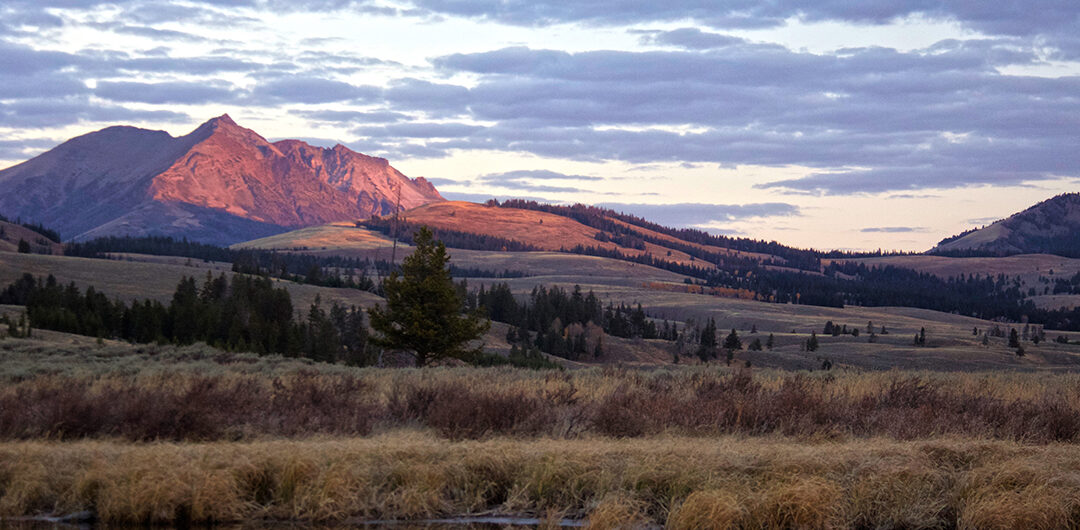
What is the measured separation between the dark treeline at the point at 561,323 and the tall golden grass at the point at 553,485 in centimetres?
6126

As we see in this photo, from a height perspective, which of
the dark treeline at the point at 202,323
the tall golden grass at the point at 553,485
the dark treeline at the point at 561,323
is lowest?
the dark treeline at the point at 561,323

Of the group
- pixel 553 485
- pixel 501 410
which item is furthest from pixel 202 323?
pixel 553 485

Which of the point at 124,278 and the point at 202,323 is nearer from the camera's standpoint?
the point at 202,323

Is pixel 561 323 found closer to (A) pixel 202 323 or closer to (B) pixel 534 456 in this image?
(A) pixel 202 323

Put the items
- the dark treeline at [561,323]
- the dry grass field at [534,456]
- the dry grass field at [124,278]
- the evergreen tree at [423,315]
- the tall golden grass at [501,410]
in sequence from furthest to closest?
the dry grass field at [124,278] < the dark treeline at [561,323] < the evergreen tree at [423,315] < the tall golden grass at [501,410] < the dry grass field at [534,456]

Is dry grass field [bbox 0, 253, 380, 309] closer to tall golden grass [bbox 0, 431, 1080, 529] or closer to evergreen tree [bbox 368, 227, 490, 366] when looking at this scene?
evergreen tree [bbox 368, 227, 490, 366]

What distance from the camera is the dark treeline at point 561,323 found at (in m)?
79.4

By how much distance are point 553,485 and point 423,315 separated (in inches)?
1008

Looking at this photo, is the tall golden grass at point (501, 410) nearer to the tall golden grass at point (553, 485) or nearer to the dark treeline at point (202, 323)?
the tall golden grass at point (553, 485)

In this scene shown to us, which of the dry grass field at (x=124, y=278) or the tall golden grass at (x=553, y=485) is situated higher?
the tall golden grass at (x=553, y=485)

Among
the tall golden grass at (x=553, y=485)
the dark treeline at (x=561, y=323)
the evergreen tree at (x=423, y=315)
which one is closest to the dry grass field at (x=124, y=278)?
the dark treeline at (x=561, y=323)

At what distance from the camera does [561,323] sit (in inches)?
3593

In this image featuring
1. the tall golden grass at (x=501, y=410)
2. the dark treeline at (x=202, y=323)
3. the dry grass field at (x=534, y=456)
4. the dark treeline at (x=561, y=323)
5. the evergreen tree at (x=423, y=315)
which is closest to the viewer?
the dry grass field at (x=534, y=456)

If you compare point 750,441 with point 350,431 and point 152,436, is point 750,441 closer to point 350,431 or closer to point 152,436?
point 350,431
